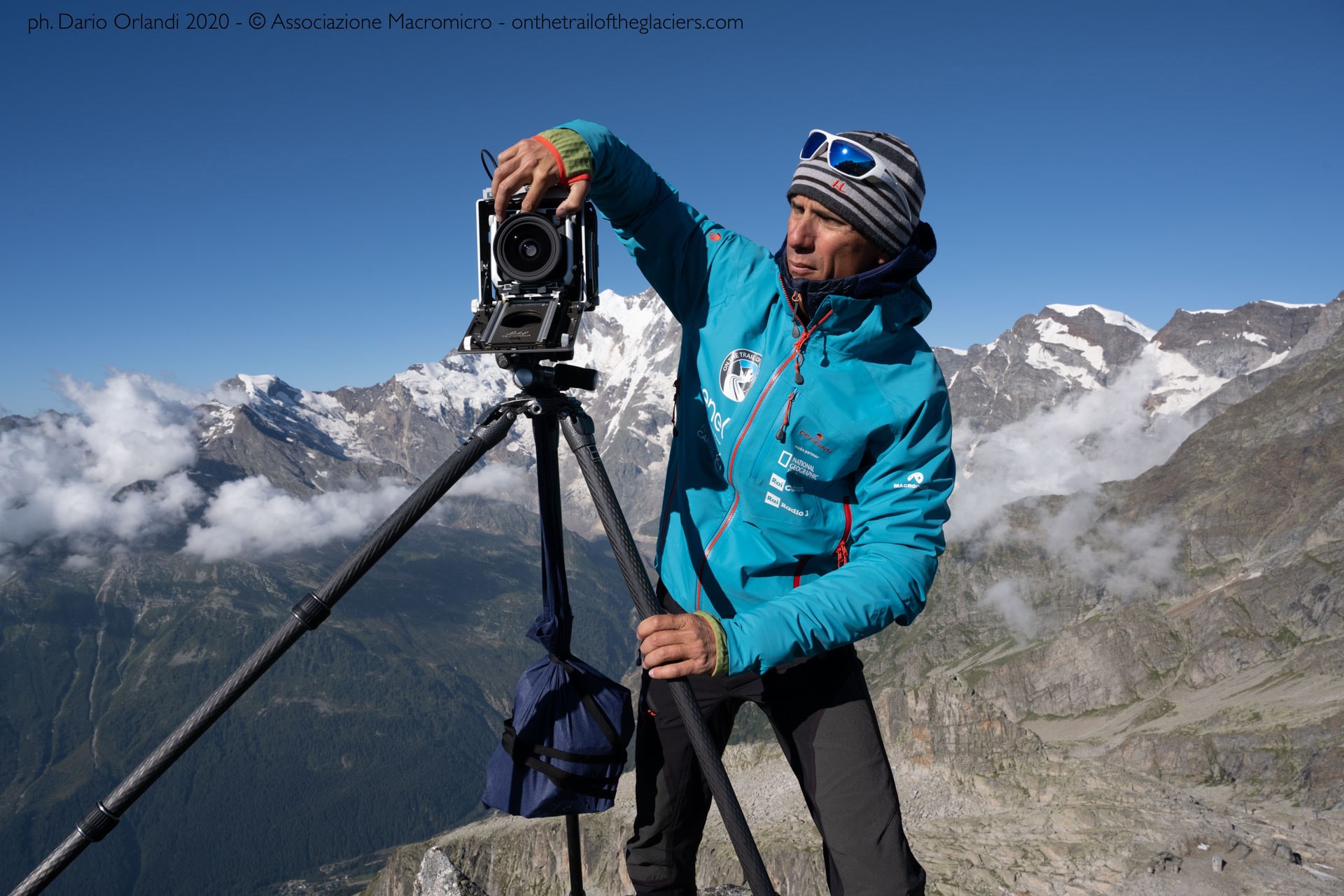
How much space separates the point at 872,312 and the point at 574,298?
1.75 m

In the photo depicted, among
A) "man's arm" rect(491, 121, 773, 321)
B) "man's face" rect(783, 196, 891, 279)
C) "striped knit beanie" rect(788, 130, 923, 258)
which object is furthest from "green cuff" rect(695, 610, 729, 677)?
"striped knit beanie" rect(788, 130, 923, 258)

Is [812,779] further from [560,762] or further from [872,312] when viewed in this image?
[872,312]

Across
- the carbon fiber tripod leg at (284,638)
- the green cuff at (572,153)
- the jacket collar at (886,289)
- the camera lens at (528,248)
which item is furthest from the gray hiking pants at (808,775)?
the green cuff at (572,153)

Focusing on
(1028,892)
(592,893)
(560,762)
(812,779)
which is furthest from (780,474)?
(592,893)

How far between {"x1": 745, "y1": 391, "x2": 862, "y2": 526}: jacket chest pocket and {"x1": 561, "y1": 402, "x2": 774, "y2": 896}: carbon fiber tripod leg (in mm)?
964

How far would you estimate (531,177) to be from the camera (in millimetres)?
4285

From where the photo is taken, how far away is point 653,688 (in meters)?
5.60

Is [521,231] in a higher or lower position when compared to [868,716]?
higher

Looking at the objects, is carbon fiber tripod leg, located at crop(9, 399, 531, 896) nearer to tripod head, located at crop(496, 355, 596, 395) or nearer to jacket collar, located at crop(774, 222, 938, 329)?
tripod head, located at crop(496, 355, 596, 395)

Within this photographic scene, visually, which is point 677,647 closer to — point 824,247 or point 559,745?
point 559,745

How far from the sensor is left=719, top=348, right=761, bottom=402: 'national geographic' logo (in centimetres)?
477

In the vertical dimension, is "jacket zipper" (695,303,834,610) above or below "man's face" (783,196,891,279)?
below

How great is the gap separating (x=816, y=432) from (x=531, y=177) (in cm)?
216

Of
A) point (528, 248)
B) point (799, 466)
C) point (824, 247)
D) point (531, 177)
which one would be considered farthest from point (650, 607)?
point (531, 177)
